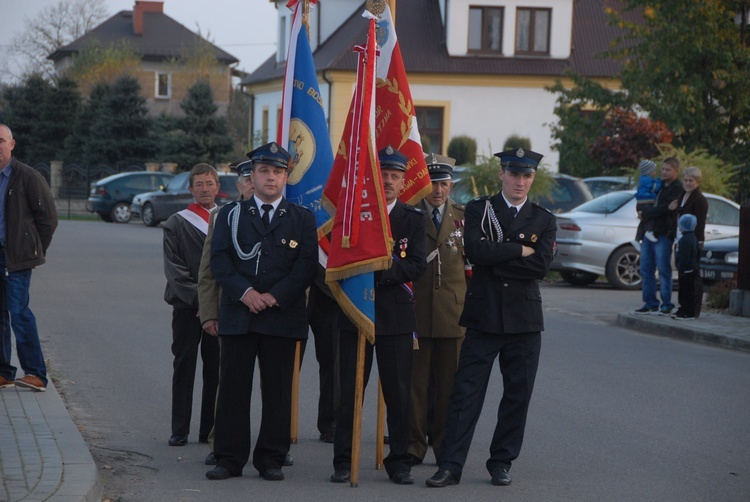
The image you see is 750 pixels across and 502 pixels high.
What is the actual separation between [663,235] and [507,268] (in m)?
8.72

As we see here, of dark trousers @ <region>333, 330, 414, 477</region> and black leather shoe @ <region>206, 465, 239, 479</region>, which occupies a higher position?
dark trousers @ <region>333, 330, 414, 477</region>

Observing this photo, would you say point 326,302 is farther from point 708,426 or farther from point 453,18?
point 453,18

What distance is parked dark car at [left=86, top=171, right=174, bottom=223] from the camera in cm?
3981

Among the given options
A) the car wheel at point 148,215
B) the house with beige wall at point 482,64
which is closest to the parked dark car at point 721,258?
the car wheel at point 148,215

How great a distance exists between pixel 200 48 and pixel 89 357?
199ft

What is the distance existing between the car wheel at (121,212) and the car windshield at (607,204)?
23.2 meters

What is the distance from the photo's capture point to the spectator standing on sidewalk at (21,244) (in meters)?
8.84

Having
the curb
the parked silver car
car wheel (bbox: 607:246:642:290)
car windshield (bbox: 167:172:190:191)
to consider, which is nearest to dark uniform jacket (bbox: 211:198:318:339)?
the curb

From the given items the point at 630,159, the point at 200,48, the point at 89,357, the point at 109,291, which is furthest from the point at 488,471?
the point at 200,48

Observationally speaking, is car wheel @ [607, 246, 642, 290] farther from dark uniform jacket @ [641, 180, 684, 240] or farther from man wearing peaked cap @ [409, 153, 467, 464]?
man wearing peaked cap @ [409, 153, 467, 464]

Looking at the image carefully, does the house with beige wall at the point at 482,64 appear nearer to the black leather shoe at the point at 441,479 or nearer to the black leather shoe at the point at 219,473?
the black leather shoe at the point at 219,473

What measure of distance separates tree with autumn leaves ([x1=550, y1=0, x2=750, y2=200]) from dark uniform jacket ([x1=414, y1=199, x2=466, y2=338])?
21.0 m

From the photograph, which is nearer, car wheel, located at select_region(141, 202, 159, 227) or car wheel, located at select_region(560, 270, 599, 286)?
car wheel, located at select_region(560, 270, 599, 286)

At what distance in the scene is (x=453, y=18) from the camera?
44656mm
